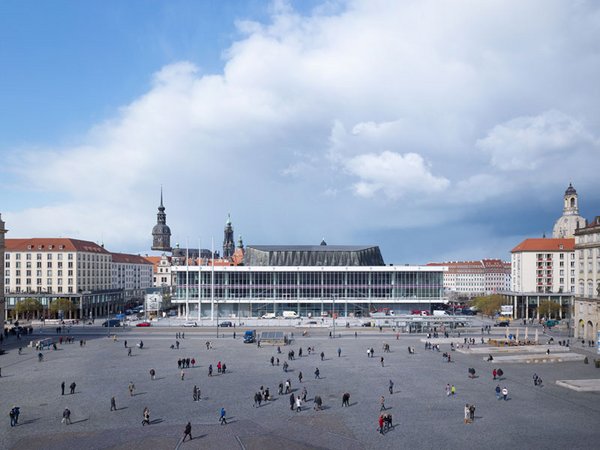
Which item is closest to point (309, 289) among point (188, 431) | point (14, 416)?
point (14, 416)

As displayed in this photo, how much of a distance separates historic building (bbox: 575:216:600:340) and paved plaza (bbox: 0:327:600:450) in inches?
805

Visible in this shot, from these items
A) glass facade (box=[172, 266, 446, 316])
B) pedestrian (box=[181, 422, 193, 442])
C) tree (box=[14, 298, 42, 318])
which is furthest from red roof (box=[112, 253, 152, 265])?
pedestrian (box=[181, 422, 193, 442])

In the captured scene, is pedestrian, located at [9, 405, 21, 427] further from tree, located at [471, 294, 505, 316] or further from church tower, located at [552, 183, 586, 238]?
church tower, located at [552, 183, 586, 238]

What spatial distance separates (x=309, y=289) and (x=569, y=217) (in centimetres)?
8766

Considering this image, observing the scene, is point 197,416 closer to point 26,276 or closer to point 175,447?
point 175,447

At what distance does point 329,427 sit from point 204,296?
316ft

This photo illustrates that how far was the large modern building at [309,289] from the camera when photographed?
127 m

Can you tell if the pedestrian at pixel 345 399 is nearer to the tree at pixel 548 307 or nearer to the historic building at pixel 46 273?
the tree at pixel 548 307

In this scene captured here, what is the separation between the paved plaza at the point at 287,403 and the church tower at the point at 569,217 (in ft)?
371

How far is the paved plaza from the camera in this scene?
31.5 metres

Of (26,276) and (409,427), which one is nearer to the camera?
(409,427)

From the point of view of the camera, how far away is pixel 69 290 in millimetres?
125125

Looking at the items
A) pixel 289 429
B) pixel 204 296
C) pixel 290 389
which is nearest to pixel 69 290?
pixel 204 296

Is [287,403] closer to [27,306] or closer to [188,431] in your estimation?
[188,431]
